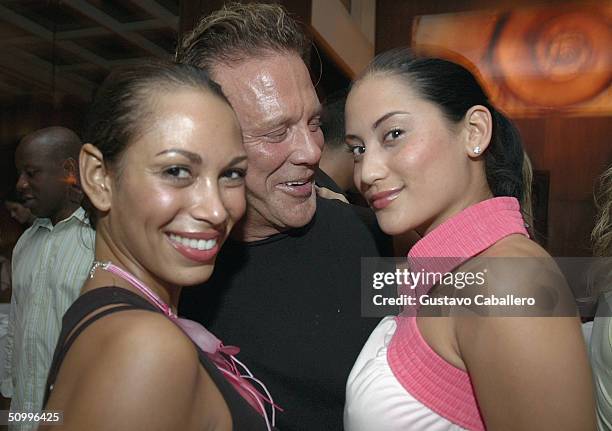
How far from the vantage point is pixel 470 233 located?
1.09 metres

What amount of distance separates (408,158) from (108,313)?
626 mm

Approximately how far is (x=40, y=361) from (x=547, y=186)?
3381 millimetres

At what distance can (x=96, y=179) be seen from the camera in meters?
1.01

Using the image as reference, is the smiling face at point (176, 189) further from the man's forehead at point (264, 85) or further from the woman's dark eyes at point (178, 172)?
the man's forehead at point (264, 85)

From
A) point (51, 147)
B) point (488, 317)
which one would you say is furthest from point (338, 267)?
point (51, 147)

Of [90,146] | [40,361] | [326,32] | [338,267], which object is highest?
[326,32]

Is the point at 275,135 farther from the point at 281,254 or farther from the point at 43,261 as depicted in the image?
the point at 43,261

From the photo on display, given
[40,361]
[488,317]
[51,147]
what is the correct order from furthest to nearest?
[51,147], [40,361], [488,317]

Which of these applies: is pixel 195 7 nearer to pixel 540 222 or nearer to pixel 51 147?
pixel 51 147

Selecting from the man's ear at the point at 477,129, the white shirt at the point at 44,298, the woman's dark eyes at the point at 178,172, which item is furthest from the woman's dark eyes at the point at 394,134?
the white shirt at the point at 44,298

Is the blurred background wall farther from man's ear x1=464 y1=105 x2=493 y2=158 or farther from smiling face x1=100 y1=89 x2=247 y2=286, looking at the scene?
smiling face x1=100 y1=89 x2=247 y2=286

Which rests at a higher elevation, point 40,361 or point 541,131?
point 541,131

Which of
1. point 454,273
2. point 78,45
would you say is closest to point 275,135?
point 454,273

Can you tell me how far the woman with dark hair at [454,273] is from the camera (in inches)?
34.4
